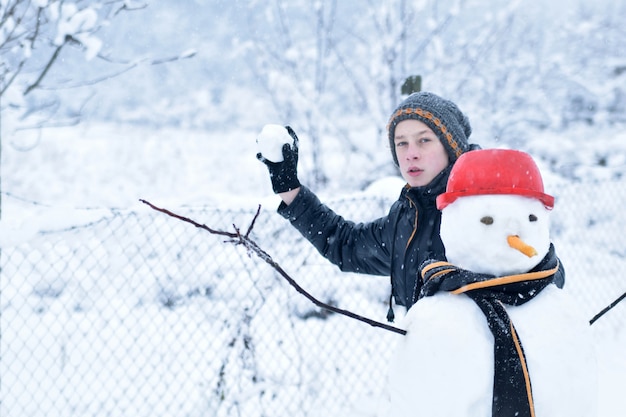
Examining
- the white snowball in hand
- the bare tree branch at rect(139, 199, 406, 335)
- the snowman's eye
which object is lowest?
the white snowball in hand

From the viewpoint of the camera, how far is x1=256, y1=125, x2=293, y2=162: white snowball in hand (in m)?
1.64

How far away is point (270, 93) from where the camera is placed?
885cm

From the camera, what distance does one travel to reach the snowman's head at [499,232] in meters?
0.92

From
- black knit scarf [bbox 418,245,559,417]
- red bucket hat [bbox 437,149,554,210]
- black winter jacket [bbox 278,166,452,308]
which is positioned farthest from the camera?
black winter jacket [bbox 278,166,452,308]

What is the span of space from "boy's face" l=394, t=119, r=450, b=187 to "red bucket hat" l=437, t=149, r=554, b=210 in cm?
56

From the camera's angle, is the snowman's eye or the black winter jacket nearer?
the snowman's eye

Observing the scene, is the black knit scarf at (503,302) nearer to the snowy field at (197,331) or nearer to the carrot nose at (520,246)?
the carrot nose at (520,246)

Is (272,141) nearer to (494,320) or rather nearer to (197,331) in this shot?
(494,320)

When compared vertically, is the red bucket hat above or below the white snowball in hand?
above

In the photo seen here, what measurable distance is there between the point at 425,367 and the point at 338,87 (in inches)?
463

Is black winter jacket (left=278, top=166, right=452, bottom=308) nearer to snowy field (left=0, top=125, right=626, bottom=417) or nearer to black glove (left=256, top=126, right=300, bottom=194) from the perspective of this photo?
black glove (left=256, top=126, right=300, bottom=194)

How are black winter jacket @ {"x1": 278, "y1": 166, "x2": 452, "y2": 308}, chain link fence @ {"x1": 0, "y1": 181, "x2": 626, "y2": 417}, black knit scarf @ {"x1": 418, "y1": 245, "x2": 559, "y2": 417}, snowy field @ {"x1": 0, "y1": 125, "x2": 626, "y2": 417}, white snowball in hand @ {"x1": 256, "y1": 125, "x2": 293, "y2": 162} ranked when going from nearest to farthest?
1. black knit scarf @ {"x1": 418, "y1": 245, "x2": 559, "y2": 417}
2. black winter jacket @ {"x1": 278, "y1": 166, "x2": 452, "y2": 308}
3. white snowball in hand @ {"x1": 256, "y1": 125, "x2": 293, "y2": 162}
4. snowy field @ {"x1": 0, "y1": 125, "x2": 626, "y2": 417}
5. chain link fence @ {"x1": 0, "y1": 181, "x2": 626, "y2": 417}

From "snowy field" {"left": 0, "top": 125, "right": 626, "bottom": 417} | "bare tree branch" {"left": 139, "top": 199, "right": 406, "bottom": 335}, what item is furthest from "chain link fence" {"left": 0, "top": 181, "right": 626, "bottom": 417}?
"bare tree branch" {"left": 139, "top": 199, "right": 406, "bottom": 335}

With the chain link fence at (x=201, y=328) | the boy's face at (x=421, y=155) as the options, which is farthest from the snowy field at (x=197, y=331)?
the boy's face at (x=421, y=155)
